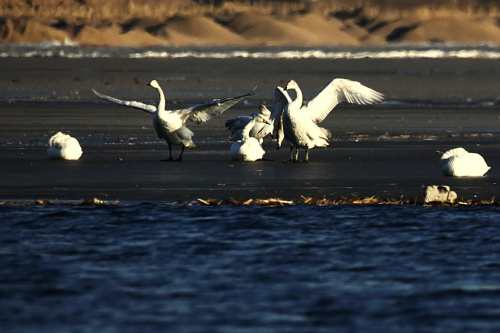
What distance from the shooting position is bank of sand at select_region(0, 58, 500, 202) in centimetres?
1540

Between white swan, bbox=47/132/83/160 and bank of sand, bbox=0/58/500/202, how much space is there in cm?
18

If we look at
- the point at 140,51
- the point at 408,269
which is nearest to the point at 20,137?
the point at 408,269

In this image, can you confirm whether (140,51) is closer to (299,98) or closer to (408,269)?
(299,98)

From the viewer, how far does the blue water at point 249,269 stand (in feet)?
31.1

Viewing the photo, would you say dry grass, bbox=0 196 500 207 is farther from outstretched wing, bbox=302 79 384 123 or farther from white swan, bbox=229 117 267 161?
outstretched wing, bbox=302 79 384 123

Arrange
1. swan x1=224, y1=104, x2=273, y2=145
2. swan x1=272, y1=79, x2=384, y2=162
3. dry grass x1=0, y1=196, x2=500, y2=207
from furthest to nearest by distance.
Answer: swan x1=224, y1=104, x2=273, y2=145, swan x1=272, y1=79, x2=384, y2=162, dry grass x1=0, y1=196, x2=500, y2=207

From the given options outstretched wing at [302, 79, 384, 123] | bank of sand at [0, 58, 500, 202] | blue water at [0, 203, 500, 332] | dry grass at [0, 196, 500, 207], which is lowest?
blue water at [0, 203, 500, 332]

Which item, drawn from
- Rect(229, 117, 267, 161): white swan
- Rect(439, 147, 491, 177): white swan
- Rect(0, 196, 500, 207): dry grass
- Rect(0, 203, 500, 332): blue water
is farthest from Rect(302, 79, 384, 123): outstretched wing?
Rect(0, 203, 500, 332): blue water

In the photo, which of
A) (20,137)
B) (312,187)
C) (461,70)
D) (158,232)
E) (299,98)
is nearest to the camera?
(158,232)

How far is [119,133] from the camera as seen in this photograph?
23.9 meters

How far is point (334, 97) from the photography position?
20.1 metres

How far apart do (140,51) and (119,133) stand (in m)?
76.1

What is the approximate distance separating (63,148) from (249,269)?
7.78 metres

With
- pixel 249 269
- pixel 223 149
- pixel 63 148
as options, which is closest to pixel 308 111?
pixel 223 149
